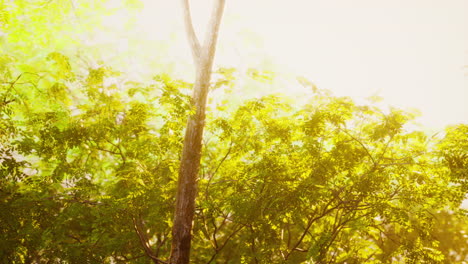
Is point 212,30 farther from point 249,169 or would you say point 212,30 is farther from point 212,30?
point 249,169

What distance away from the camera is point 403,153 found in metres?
5.48

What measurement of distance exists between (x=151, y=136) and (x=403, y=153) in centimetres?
509

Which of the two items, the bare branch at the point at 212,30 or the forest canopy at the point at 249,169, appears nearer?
the forest canopy at the point at 249,169

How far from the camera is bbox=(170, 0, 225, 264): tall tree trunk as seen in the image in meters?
5.32

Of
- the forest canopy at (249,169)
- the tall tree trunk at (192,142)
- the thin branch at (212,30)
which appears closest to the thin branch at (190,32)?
the tall tree trunk at (192,142)

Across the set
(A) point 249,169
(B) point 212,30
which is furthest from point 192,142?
(B) point 212,30

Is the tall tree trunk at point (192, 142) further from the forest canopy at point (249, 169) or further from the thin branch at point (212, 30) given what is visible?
the forest canopy at point (249, 169)

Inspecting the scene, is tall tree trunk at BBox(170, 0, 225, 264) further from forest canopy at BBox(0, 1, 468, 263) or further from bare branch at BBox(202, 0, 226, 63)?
forest canopy at BBox(0, 1, 468, 263)

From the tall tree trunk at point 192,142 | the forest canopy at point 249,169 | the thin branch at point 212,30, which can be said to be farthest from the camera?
the thin branch at point 212,30

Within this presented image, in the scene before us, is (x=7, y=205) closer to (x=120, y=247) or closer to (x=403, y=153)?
(x=120, y=247)

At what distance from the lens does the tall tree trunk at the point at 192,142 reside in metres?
5.32

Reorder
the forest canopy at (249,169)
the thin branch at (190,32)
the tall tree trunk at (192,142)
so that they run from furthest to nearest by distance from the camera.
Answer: the thin branch at (190,32) < the tall tree trunk at (192,142) < the forest canopy at (249,169)

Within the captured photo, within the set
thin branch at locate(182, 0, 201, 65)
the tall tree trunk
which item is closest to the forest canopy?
the tall tree trunk

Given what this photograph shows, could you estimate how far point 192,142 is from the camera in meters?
5.45
